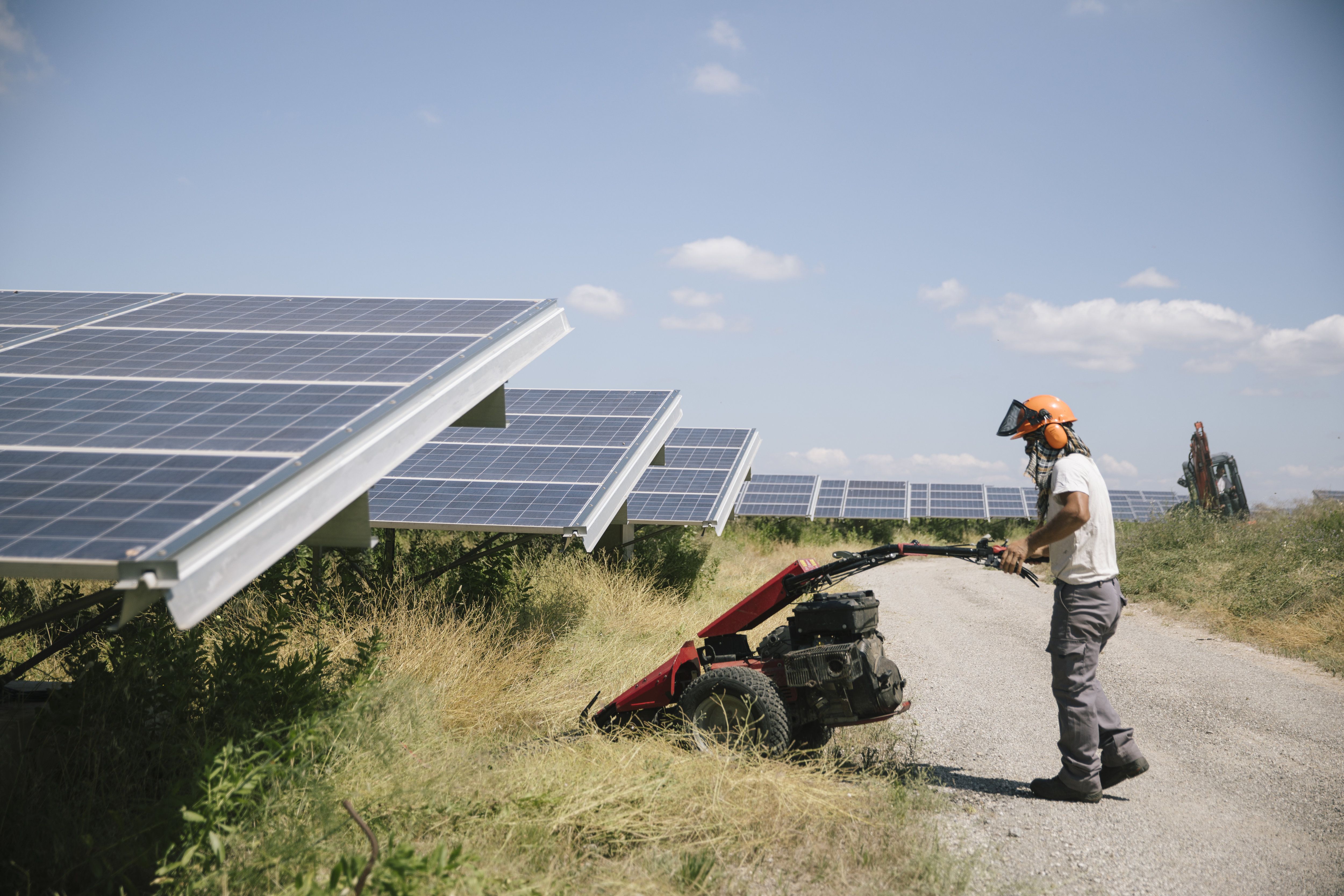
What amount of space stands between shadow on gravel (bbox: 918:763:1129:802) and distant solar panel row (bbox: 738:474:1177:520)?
21.5m

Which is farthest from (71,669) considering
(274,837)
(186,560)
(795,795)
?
(795,795)

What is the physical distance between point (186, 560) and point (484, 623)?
19.8 feet

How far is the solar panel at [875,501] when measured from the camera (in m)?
28.6

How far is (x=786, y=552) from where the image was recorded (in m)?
26.1

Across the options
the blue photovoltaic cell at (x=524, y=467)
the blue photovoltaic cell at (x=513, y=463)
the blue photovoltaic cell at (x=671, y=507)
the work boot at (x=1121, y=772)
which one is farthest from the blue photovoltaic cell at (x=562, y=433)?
the work boot at (x=1121, y=772)

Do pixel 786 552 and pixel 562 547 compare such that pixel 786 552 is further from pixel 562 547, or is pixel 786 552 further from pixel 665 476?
pixel 562 547

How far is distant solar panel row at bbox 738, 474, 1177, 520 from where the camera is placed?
28.5 metres

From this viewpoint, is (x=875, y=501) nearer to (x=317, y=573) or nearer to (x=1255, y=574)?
(x=1255, y=574)

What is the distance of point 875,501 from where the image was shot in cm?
3058

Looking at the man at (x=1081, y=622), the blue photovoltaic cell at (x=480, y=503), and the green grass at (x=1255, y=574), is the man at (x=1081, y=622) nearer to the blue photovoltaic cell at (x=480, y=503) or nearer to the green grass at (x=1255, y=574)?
the blue photovoltaic cell at (x=480, y=503)

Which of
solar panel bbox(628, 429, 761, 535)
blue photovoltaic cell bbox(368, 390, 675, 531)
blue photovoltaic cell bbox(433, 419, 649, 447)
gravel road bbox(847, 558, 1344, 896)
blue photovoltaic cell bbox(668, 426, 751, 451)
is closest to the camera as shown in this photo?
gravel road bbox(847, 558, 1344, 896)

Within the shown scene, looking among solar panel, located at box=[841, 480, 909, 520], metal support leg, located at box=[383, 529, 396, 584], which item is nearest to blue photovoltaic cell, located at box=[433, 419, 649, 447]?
metal support leg, located at box=[383, 529, 396, 584]

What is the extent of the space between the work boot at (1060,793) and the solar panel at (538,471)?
466 centimetres

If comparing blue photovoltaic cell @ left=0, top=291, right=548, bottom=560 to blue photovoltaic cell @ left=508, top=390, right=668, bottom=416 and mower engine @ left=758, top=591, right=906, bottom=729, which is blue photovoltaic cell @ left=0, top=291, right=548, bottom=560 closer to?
mower engine @ left=758, top=591, right=906, bottom=729
